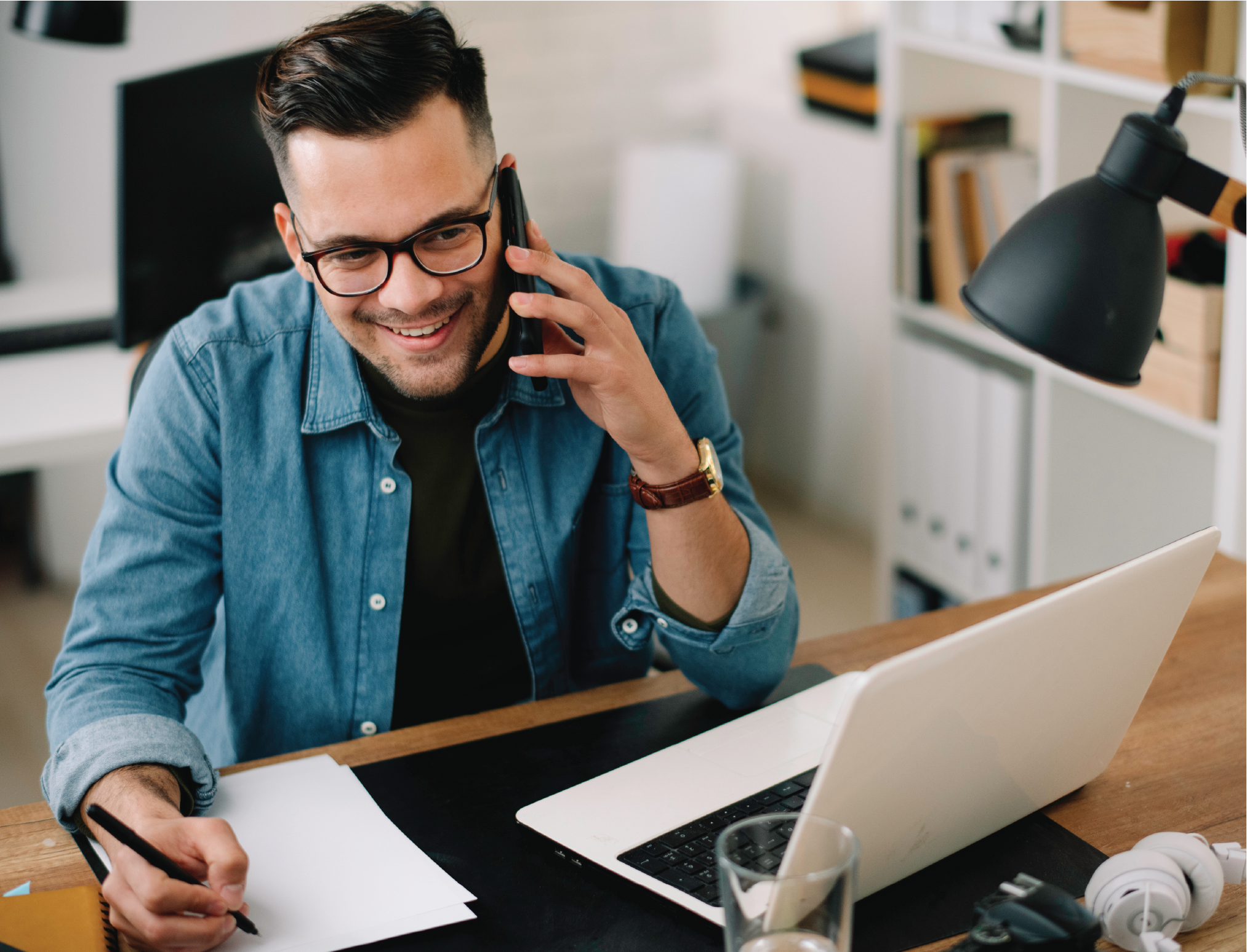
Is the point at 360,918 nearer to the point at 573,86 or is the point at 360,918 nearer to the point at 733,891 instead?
the point at 733,891

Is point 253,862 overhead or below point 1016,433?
overhead

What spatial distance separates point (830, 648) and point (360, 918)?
586 mm

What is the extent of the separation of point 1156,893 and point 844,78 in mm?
2687

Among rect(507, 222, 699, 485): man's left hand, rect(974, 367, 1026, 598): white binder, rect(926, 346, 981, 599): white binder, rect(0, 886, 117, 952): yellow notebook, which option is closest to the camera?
rect(0, 886, 117, 952): yellow notebook

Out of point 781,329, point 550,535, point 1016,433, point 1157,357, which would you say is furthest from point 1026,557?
point 550,535

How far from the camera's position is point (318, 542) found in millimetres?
1268

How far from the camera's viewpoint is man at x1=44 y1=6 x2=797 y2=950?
1.12m

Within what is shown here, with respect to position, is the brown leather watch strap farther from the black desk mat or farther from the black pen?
the black pen

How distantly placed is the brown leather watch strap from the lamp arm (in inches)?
18.5

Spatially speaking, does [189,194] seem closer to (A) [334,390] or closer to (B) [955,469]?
(A) [334,390]

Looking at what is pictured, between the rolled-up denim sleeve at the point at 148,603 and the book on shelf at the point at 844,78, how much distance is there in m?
2.27

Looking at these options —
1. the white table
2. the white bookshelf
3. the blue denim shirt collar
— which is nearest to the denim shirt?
the blue denim shirt collar

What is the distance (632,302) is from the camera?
4.50 feet

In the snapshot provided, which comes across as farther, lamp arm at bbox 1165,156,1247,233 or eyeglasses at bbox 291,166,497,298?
eyeglasses at bbox 291,166,497,298
